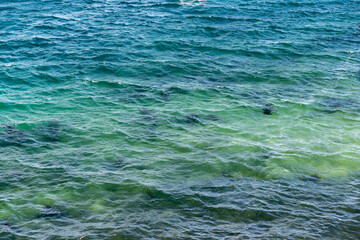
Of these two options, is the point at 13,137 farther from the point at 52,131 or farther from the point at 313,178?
the point at 313,178

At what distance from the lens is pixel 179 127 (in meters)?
22.2

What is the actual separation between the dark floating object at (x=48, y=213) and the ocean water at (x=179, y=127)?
0.06 m

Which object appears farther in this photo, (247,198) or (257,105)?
(257,105)

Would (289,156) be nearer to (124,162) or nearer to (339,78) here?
(124,162)

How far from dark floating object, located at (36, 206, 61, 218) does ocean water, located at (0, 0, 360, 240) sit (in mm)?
65

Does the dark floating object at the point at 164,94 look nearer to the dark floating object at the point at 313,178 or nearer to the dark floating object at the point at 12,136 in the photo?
the dark floating object at the point at 12,136

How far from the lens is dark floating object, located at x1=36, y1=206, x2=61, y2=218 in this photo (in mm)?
15406

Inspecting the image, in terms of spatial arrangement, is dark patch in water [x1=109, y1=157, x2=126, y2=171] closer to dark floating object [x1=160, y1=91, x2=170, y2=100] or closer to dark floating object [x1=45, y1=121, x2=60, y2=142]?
dark floating object [x1=45, y1=121, x2=60, y2=142]

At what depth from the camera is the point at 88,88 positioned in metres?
26.8

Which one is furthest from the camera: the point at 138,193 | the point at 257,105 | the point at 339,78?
the point at 339,78

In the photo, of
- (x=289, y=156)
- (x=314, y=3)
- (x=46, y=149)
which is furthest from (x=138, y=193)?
(x=314, y=3)

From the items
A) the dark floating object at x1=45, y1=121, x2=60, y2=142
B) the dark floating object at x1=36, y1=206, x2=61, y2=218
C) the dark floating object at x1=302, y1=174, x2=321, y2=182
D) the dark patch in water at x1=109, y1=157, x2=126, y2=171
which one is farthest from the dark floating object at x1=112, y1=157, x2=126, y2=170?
the dark floating object at x1=302, y1=174, x2=321, y2=182

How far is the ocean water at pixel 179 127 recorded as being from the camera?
15344 millimetres

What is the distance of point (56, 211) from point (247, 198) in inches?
312
